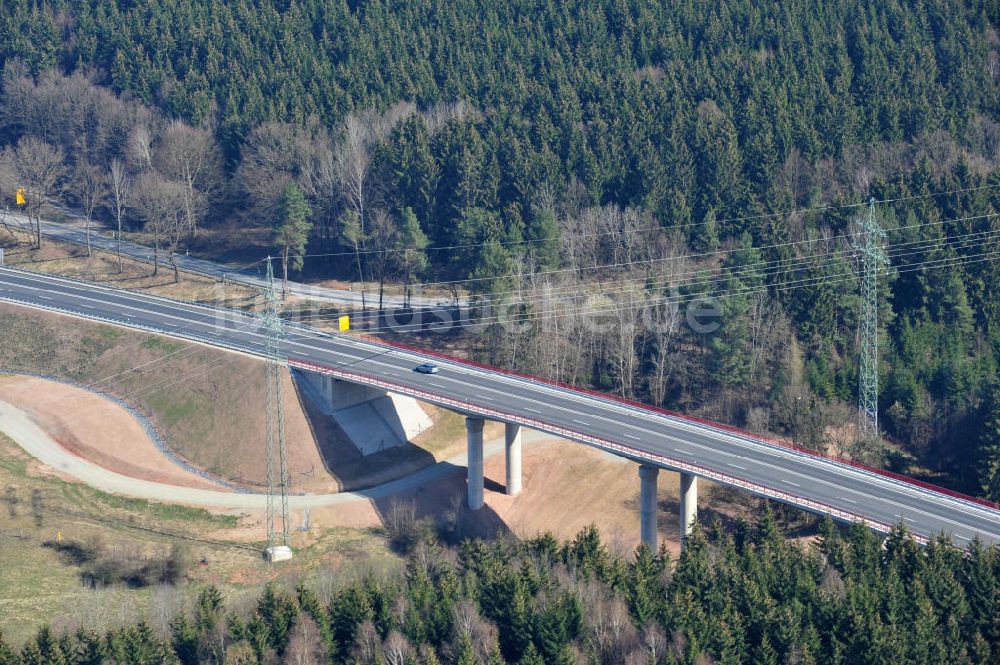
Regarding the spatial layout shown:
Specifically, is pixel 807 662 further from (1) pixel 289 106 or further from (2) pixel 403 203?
(1) pixel 289 106

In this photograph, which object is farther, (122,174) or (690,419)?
(122,174)

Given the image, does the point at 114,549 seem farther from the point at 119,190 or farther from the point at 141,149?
the point at 141,149

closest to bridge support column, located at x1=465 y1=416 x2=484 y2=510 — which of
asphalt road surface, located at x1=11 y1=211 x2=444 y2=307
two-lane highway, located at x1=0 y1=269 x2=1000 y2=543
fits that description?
two-lane highway, located at x1=0 y1=269 x2=1000 y2=543

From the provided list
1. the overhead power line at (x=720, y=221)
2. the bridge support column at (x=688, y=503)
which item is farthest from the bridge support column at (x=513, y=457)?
the overhead power line at (x=720, y=221)

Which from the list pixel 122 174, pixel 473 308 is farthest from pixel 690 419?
pixel 122 174

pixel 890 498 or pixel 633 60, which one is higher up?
pixel 633 60

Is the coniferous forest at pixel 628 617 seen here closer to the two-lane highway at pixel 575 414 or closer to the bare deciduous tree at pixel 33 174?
the two-lane highway at pixel 575 414

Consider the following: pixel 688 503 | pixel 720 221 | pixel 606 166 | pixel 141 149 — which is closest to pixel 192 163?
pixel 141 149

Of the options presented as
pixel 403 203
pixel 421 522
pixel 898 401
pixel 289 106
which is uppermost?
pixel 289 106

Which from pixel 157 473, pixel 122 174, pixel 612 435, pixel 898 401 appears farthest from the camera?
pixel 122 174
